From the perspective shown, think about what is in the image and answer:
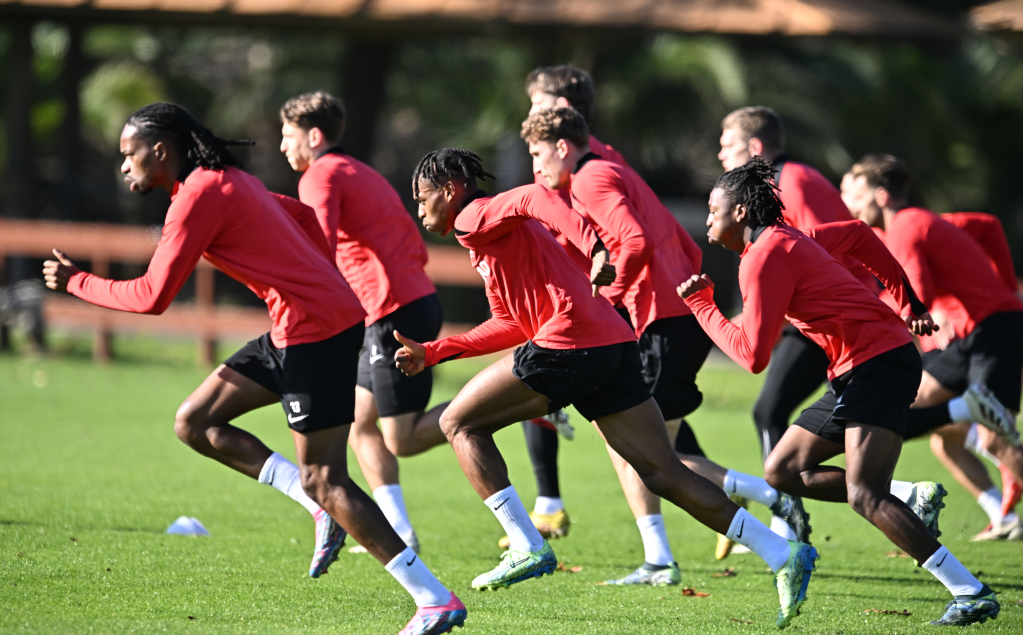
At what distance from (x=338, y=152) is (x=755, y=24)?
35.9ft

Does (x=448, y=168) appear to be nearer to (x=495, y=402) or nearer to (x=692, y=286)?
(x=495, y=402)

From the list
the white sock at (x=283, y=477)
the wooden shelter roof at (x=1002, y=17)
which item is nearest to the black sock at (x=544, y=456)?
the white sock at (x=283, y=477)

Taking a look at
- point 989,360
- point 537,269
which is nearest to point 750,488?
point 537,269

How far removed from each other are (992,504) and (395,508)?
364cm

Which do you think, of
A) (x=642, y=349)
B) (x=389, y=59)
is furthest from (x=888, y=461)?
(x=389, y=59)

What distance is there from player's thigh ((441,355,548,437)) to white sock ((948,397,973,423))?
9.85 feet

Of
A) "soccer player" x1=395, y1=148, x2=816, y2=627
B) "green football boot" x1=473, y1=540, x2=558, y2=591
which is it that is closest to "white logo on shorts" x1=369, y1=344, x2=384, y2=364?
"soccer player" x1=395, y1=148, x2=816, y2=627

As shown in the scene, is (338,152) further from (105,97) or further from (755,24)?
(105,97)

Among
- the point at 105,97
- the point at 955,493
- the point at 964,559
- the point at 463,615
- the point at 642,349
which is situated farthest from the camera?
the point at 105,97

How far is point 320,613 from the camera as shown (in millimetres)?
4777

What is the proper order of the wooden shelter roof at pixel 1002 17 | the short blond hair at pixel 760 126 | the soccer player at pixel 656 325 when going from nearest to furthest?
the soccer player at pixel 656 325
the short blond hair at pixel 760 126
the wooden shelter roof at pixel 1002 17

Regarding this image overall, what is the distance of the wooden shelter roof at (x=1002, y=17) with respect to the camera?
11.6 m

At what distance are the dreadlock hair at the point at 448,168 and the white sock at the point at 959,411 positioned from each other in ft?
11.0

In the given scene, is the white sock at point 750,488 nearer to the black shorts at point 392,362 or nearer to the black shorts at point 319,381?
the black shorts at point 392,362
